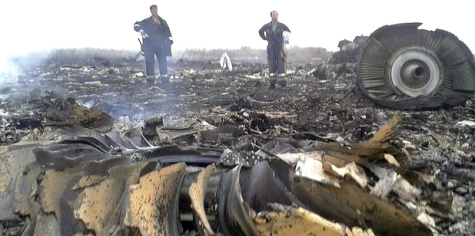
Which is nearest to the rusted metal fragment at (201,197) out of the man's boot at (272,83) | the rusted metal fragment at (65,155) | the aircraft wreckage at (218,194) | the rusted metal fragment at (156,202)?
the aircraft wreckage at (218,194)

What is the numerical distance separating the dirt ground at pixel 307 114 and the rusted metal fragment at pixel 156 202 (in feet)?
5.26

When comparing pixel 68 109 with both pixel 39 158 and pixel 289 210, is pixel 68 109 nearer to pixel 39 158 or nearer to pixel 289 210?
pixel 39 158

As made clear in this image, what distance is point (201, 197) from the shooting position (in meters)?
2.44

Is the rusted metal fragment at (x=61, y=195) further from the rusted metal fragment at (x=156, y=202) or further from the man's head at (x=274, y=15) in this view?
the man's head at (x=274, y=15)

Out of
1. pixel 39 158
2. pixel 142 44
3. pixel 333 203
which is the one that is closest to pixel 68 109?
pixel 39 158

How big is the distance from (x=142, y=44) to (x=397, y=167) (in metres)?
9.41

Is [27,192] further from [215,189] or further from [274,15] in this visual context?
[274,15]

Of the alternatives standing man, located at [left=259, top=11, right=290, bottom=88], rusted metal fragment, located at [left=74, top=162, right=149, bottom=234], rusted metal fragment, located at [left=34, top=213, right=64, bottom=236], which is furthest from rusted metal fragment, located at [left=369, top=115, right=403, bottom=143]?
standing man, located at [left=259, top=11, right=290, bottom=88]

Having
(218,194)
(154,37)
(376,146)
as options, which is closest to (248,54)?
(154,37)

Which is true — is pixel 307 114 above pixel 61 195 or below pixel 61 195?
below

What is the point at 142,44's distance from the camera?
453 inches

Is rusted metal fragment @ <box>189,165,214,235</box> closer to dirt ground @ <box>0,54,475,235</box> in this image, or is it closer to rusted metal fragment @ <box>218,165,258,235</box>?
rusted metal fragment @ <box>218,165,258,235</box>

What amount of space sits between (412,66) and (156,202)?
A: 705 centimetres

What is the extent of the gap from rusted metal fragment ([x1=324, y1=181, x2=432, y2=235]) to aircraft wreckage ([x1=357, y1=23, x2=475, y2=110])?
225 inches
